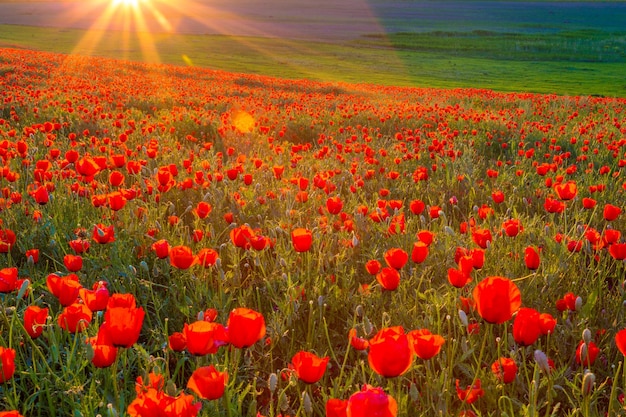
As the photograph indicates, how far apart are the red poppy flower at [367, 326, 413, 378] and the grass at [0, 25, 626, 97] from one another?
3305 cm

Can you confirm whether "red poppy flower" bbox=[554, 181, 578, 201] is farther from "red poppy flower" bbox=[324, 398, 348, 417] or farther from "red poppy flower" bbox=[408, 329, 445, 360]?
"red poppy flower" bbox=[324, 398, 348, 417]

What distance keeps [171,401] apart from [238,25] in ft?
352

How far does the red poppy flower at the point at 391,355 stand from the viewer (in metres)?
1.39

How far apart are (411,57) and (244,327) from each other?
5690 cm

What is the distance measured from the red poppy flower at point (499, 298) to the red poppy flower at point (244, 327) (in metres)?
0.71

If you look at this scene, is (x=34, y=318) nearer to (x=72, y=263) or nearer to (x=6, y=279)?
(x=6, y=279)

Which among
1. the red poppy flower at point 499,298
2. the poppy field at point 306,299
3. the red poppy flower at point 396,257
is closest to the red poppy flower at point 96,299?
the poppy field at point 306,299

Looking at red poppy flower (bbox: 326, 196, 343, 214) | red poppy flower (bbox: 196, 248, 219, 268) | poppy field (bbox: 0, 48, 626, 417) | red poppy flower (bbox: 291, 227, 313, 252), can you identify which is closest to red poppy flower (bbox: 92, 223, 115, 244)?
poppy field (bbox: 0, 48, 626, 417)

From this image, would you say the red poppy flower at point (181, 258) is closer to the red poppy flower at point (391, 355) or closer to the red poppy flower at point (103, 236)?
the red poppy flower at point (103, 236)

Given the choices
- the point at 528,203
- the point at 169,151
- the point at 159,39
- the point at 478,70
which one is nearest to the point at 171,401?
the point at 528,203

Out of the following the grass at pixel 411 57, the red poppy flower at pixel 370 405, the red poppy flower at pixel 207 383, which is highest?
the red poppy flower at pixel 370 405

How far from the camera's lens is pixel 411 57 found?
55.3 meters

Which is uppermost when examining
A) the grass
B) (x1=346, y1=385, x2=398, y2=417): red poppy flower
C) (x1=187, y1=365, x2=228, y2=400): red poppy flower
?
(x1=346, y1=385, x2=398, y2=417): red poppy flower

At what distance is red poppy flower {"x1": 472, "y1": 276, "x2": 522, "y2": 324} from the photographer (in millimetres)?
1702
